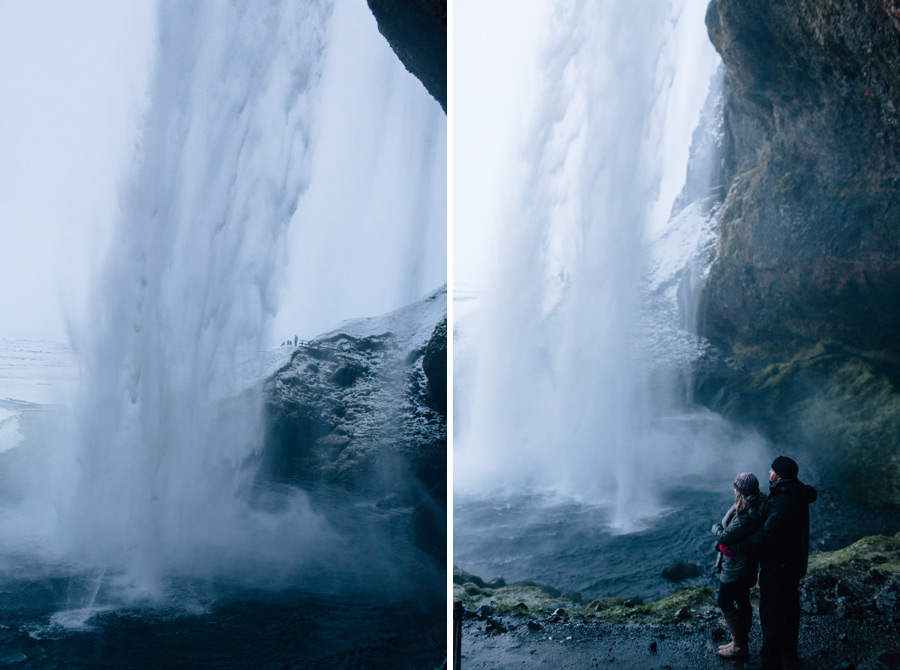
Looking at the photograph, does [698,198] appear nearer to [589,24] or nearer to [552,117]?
[552,117]

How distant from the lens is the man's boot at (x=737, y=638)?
3.19 metres

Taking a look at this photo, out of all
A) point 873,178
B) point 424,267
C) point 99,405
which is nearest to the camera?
point 99,405

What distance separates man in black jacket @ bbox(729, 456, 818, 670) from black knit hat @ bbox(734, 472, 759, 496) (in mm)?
98

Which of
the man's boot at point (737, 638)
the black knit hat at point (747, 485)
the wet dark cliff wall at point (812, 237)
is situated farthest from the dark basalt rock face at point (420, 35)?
the man's boot at point (737, 638)

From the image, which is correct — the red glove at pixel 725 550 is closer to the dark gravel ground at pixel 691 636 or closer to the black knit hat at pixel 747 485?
the black knit hat at pixel 747 485

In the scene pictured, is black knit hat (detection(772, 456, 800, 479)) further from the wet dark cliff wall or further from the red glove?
the wet dark cliff wall

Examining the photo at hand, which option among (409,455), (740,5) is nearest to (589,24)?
(740,5)

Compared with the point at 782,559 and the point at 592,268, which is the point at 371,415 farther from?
the point at 782,559

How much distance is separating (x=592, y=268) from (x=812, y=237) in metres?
1.46

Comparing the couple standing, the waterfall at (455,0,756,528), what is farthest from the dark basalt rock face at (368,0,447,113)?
the couple standing

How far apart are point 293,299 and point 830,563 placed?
3692mm

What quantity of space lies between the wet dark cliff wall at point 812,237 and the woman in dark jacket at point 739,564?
89 cm

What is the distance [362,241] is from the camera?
3965 millimetres

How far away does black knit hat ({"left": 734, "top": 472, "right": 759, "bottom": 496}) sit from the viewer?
3.16m
